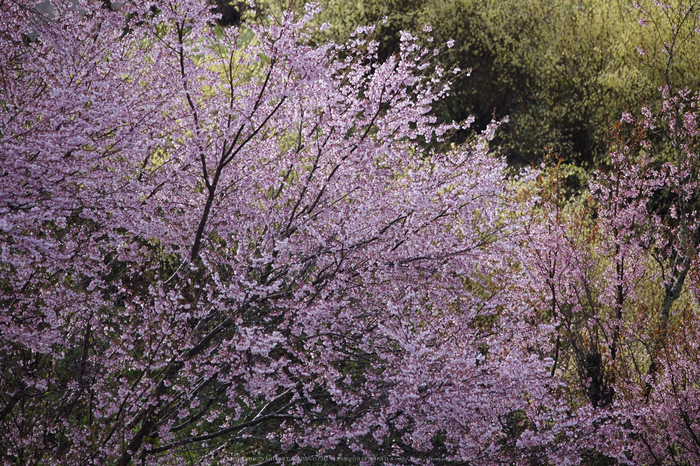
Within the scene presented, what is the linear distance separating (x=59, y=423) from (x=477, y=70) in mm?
14017

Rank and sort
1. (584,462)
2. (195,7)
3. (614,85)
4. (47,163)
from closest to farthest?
(47,163) → (195,7) → (584,462) → (614,85)

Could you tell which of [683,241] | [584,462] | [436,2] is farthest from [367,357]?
[436,2]

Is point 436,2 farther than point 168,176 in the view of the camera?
Yes

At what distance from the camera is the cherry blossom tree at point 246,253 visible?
15.1 ft

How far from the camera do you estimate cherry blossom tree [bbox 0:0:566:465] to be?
4.61 metres

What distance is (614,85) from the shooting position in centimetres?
1440

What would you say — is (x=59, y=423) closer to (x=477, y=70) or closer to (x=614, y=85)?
(x=614, y=85)

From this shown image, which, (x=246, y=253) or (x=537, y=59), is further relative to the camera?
(x=537, y=59)

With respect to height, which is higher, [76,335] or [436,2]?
[436,2]

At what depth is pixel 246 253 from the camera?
4945mm

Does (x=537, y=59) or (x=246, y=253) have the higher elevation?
(x=246, y=253)

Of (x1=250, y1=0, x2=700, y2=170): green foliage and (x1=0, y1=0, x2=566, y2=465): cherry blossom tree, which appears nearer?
(x1=0, y1=0, x2=566, y2=465): cherry blossom tree

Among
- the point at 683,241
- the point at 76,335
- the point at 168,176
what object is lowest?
the point at 683,241

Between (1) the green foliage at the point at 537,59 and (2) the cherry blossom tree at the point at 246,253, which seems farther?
(1) the green foliage at the point at 537,59
